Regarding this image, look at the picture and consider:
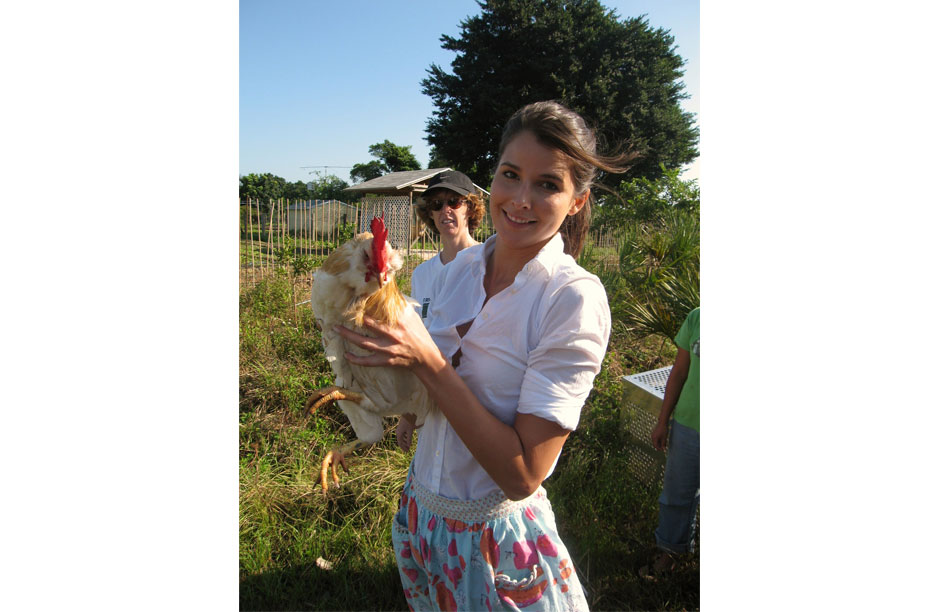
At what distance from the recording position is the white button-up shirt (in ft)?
2.72

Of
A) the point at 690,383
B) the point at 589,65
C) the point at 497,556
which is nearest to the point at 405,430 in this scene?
the point at 497,556

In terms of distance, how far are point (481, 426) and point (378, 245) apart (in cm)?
42

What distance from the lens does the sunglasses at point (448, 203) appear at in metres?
2.61

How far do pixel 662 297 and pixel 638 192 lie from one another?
11.2 feet

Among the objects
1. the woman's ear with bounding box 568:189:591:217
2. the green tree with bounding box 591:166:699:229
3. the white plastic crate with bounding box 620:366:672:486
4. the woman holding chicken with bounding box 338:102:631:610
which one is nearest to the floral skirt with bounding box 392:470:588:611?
the woman holding chicken with bounding box 338:102:631:610

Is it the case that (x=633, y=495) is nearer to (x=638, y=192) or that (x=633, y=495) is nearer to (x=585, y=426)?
(x=585, y=426)

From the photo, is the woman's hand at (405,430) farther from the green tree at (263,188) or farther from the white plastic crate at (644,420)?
the green tree at (263,188)

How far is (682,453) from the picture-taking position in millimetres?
2049

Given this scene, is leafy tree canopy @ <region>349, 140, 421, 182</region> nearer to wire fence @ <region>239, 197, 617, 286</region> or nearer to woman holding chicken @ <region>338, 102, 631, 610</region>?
wire fence @ <region>239, 197, 617, 286</region>

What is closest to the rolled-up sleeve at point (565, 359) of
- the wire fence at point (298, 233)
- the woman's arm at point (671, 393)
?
the woman's arm at point (671, 393)

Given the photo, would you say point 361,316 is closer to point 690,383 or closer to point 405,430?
point 405,430

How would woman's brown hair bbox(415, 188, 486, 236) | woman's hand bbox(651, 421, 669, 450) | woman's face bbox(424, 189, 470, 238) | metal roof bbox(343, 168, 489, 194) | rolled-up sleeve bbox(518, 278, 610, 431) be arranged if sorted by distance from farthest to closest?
metal roof bbox(343, 168, 489, 194)
woman's brown hair bbox(415, 188, 486, 236)
woman's face bbox(424, 189, 470, 238)
woman's hand bbox(651, 421, 669, 450)
rolled-up sleeve bbox(518, 278, 610, 431)

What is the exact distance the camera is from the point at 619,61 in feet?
6.57

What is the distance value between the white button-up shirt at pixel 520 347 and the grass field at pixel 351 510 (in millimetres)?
1463
